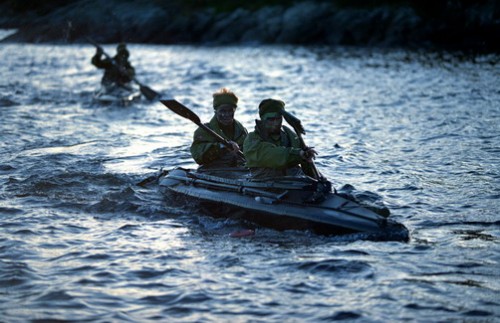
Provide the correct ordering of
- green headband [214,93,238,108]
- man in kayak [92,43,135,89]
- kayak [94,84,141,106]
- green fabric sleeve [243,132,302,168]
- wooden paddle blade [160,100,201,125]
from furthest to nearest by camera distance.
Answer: man in kayak [92,43,135,89] < kayak [94,84,141,106] < wooden paddle blade [160,100,201,125] < green headband [214,93,238,108] < green fabric sleeve [243,132,302,168]

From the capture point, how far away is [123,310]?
27.5 feet

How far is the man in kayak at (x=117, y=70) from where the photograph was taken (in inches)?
1072

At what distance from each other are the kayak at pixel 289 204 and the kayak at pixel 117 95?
562 inches

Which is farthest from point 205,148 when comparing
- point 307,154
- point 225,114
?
point 307,154

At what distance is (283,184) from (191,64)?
32081 mm

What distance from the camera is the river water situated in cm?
852

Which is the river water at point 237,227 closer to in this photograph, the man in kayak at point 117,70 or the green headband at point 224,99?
the man in kayak at point 117,70

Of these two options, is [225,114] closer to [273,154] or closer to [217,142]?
[217,142]

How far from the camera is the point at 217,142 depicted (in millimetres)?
12852

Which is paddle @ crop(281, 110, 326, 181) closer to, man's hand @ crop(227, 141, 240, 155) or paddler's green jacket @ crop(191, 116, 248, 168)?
man's hand @ crop(227, 141, 240, 155)

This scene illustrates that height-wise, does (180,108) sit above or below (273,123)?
above

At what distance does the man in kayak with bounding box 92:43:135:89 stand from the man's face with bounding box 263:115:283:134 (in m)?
16.7

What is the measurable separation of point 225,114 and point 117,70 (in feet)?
50.3

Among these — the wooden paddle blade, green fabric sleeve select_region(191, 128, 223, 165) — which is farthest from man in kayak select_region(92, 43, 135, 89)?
green fabric sleeve select_region(191, 128, 223, 165)
